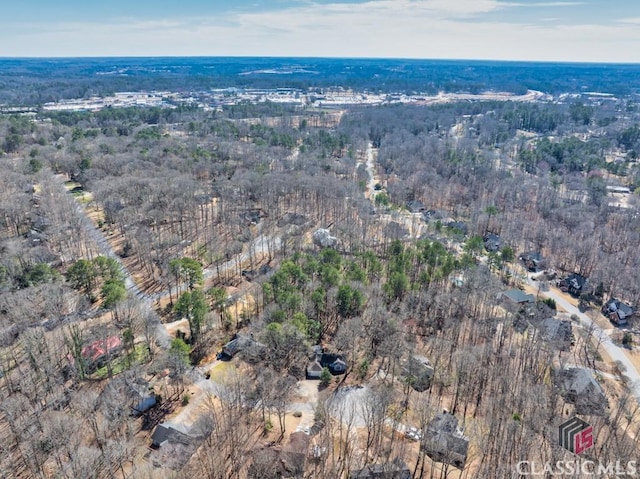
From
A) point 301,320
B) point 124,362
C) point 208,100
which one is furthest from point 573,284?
point 208,100

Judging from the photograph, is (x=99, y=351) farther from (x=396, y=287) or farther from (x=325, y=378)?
(x=396, y=287)

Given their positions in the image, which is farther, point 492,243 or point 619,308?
point 492,243

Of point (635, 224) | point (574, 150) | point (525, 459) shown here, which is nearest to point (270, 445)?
point (525, 459)

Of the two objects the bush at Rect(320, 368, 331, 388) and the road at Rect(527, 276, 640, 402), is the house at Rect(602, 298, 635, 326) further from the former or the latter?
the bush at Rect(320, 368, 331, 388)

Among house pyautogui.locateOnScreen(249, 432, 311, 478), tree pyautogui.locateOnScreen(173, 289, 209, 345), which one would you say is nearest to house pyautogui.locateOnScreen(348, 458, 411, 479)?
house pyautogui.locateOnScreen(249, 432, 311, 478)

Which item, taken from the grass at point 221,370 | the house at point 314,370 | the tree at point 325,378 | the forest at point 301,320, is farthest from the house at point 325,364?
the grass at point 221,370

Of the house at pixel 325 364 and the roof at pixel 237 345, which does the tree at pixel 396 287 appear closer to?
the house at pixel 325 364
